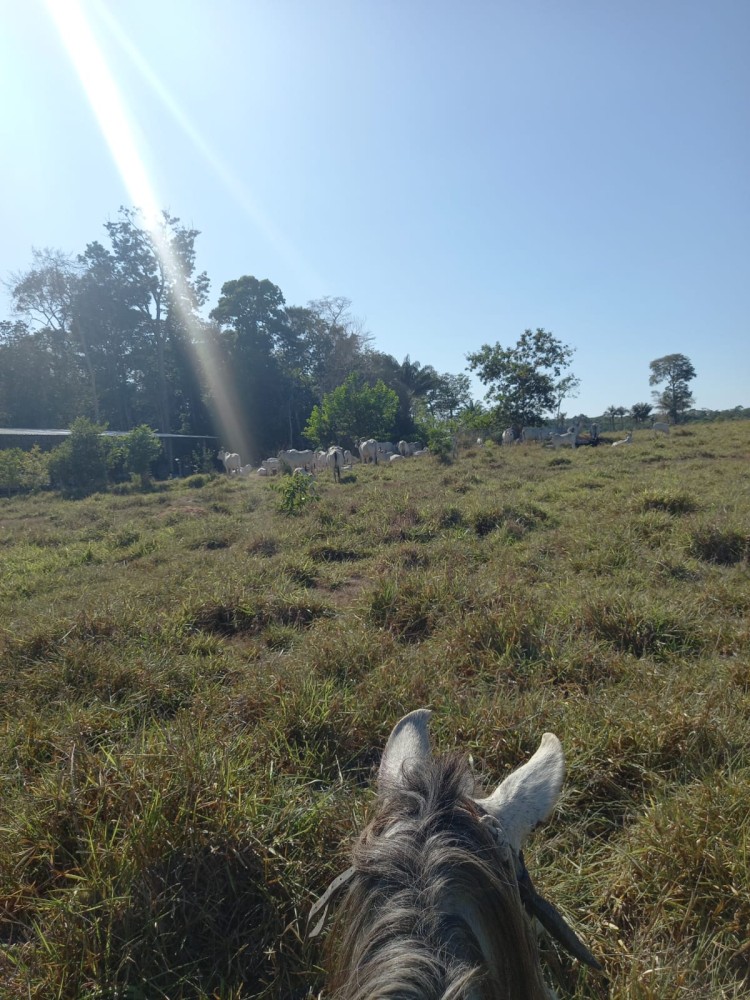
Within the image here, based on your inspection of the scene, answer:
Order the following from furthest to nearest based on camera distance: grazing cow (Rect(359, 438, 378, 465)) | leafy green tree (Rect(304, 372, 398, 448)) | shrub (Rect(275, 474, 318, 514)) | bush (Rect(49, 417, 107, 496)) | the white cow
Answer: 1. the white cow
2. leafy green tree (Rect(304, 372, 398, 448))
3. grazing cow (Rect(359, 438, 378, 465))
4. bush (Rect(49, 417, 107, 496))
5. shrub (Rect(275, 474, 318, 514))

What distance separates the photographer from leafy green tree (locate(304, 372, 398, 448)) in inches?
863

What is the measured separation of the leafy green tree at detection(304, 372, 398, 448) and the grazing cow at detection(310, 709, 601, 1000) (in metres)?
21.3

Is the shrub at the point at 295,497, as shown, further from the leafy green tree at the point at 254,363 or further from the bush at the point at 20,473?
the leafy green tree at the point at 254,363

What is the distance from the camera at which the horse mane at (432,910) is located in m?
0.74

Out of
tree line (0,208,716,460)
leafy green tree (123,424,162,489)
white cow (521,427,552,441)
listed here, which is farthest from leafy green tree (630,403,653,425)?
leafy green tree (123,424,162,489)

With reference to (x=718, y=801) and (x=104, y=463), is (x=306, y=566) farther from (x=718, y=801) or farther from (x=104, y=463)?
(x=104, y=463)

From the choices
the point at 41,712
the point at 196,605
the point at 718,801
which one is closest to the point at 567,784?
the point at 718,801

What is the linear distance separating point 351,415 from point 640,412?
68.5 feet

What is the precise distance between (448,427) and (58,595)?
73.5 feet

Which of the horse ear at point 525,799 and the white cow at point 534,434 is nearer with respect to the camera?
the horse ear at point 525,799

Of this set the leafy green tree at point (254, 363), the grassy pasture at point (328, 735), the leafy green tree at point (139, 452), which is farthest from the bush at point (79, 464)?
the leafy green tree at point (254, 363)

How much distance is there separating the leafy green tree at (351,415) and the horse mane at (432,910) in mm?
21364

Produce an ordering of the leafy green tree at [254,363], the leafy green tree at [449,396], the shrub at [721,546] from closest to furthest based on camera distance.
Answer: the shrub at [721,546] < the leafy green tree at [254,363] < the leafy green tree at [449,396]

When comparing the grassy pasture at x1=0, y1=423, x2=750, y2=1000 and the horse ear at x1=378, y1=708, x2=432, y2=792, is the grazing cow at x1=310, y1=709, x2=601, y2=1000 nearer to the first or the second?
the horse ear at x1=378, y1=708, x2=432, y2=792
